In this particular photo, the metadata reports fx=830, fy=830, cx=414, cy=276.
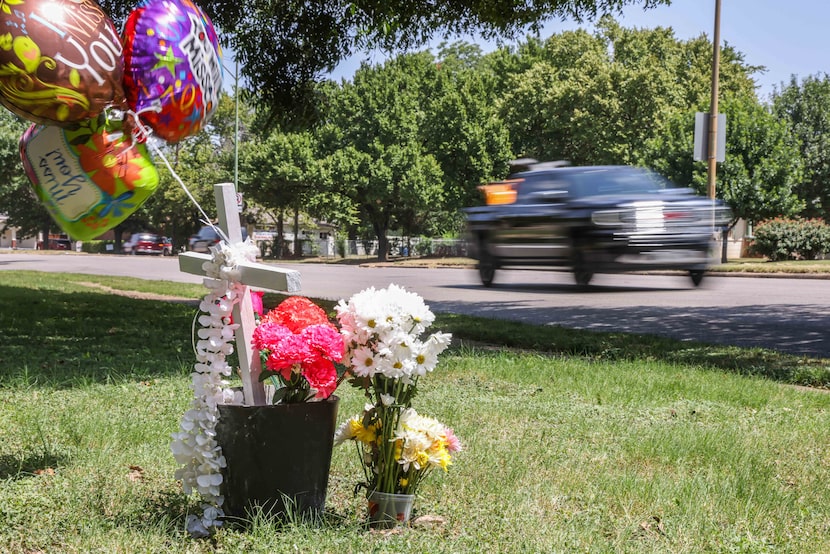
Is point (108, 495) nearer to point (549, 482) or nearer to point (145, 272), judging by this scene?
point (549, 482)

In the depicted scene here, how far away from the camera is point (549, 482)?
4.37 metres

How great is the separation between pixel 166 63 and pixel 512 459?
2934mm

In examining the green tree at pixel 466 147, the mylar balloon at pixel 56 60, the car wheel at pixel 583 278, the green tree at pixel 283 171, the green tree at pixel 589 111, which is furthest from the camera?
the green tree at pixel 283 171

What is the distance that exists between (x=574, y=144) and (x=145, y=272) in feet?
79.9

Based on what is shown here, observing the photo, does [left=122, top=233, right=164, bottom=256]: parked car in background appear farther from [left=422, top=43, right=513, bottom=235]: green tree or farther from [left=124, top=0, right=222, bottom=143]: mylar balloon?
[left=124, top=0, right=222, bottom=143]: mylar balloon

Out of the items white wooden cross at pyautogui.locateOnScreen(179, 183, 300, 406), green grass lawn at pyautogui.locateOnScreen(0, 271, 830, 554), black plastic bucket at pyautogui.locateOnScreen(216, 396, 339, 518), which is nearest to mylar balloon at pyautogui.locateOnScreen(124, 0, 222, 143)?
white wooden cross at pyautogui.locateOnScreen(179, 183, 300, 406)

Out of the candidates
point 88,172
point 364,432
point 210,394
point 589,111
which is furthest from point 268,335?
point 589,111

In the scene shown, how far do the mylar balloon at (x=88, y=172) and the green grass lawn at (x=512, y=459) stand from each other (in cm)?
139

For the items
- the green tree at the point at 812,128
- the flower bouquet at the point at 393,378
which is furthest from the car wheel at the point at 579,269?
the green tree at the point at 812,128

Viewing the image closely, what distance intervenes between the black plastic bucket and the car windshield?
1.43m

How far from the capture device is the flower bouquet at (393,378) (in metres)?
3.55

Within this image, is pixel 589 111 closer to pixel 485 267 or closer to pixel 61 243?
pixel 485 267

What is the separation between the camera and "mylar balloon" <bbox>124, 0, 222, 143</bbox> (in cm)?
289

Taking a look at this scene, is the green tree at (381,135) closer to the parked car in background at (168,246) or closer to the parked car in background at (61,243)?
the parked car in background at (168,246)
